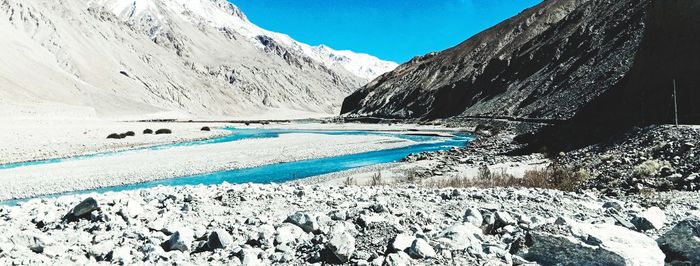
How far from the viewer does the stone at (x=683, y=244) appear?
257 inches

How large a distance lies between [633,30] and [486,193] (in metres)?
70.0

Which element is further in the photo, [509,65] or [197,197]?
[509,65]

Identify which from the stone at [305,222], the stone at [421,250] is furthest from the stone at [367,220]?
the stone at [421,250]

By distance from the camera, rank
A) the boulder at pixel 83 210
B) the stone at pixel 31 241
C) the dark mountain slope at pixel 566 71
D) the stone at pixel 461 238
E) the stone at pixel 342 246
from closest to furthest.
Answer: the stone at pixel 461 238 < the stone at pixel 342 246 < the stone at pixel 31 241 < the boulder at pixel 83 210 < the dark mountain slope at pixel 566 71

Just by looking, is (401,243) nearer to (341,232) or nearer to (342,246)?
(342,246)

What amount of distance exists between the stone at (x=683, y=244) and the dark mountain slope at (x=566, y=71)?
2593 centimetres

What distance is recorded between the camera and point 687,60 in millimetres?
35500

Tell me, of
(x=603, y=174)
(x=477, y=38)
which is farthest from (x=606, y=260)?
(x=477, y=38)

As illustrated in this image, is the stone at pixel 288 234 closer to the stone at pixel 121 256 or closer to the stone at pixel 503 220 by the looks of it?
the stone at pixel 121 256

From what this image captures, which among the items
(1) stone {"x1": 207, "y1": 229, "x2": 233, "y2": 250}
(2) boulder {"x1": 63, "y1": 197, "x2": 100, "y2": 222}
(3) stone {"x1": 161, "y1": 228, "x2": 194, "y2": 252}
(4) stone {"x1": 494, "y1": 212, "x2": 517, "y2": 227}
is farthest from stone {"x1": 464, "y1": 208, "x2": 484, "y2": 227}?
(2) boulder {"x1": 63, "y1": 197, "x2": 100, "y2": 222}

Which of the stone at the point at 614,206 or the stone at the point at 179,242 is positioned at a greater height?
the stone at the point at 179,242

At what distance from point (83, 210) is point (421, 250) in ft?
22.0

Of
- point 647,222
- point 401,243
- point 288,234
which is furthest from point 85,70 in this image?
point 647,222

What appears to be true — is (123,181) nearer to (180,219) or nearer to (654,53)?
(180,219)
